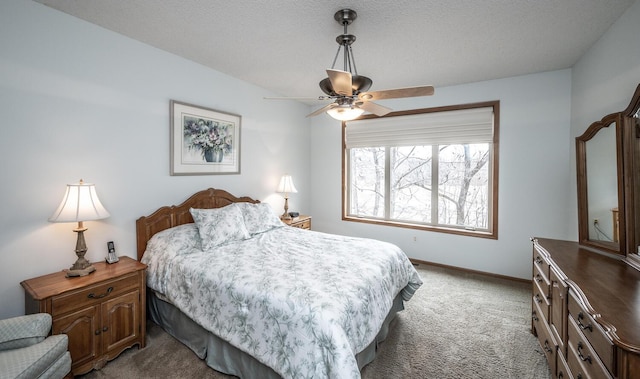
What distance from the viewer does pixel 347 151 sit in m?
4.78

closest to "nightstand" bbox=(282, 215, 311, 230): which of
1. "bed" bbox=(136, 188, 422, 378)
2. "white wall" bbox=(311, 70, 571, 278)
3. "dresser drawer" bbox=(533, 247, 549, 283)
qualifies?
"bed" bbox=(136, 188, 422, 378)

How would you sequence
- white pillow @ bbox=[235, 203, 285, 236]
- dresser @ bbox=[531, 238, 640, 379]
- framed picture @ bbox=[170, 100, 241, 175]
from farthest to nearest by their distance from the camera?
white pillow @ bbox=[235, 203, 285, 236] < framed picture @ bbox=[170, 100, 241, 175] < dresser @ bbox=[531, 238, 640, 379]

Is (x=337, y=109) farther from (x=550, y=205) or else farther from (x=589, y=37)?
(x=550, y=205)

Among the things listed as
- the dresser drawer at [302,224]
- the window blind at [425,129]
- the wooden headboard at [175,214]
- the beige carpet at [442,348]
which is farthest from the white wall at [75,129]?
the window blind at [425,129]

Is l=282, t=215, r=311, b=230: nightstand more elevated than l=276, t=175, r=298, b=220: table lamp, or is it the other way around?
l=276, t=175, r=298, b=220: table lamp

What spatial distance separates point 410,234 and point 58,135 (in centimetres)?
424

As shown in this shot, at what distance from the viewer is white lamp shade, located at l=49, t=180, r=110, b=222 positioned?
1.96 m

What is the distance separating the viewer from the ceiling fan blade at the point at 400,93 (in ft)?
6.30

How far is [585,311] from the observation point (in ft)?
4.19

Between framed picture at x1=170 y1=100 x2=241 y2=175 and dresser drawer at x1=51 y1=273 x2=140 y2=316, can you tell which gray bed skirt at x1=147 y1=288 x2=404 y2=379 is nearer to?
dresser drawer at x1=51 y1=273 x2=140 y2=316

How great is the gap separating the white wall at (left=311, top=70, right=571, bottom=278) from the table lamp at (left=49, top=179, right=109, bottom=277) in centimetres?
392

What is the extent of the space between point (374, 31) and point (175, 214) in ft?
8.78

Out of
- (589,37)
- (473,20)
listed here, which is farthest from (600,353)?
(589,37)

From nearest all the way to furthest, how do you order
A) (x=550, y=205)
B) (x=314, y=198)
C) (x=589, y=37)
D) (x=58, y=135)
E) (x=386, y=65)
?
(x=58, y=135) < (x=589, y=37) < (x=386, y=65) < (x=550, y=205) < (x=314, y=198)
